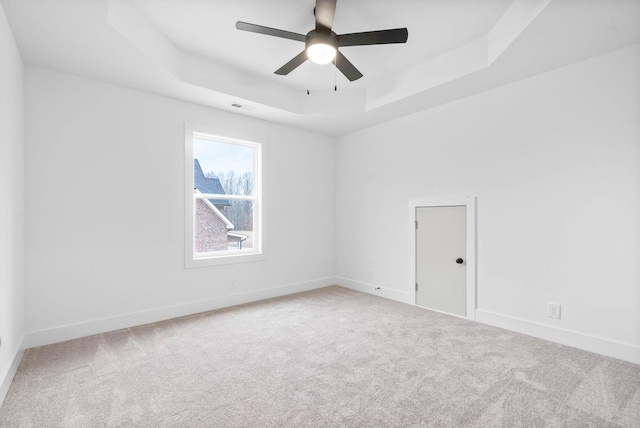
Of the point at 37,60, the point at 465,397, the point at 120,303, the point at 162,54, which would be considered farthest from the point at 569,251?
the point at 37,60

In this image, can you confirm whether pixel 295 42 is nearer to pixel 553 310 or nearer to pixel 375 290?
pixel 375 290

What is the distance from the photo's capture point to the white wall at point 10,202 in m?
2.09

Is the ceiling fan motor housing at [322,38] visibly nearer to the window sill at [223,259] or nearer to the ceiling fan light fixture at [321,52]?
the ceiling fan light fixture at [321,52]

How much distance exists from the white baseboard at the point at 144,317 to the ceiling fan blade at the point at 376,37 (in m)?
3.24

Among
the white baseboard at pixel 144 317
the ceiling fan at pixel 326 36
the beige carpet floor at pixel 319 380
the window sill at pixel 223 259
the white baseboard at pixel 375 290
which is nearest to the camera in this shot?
the beige carpet floor at pixel 319 380

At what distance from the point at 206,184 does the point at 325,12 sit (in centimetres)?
264

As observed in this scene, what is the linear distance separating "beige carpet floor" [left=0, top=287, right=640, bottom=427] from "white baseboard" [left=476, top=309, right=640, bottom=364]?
0.09 metres

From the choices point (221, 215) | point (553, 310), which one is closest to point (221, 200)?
point (221, 215)

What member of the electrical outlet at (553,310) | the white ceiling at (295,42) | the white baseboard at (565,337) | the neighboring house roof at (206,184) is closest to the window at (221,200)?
the neighboring house roof at (206,184)

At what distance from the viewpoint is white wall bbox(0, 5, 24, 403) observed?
2086mm

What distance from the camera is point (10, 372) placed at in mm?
2254

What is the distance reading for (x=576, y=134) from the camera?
110 inches

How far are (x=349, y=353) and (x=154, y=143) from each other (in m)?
3.03

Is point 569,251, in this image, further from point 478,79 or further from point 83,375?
point 83,375
